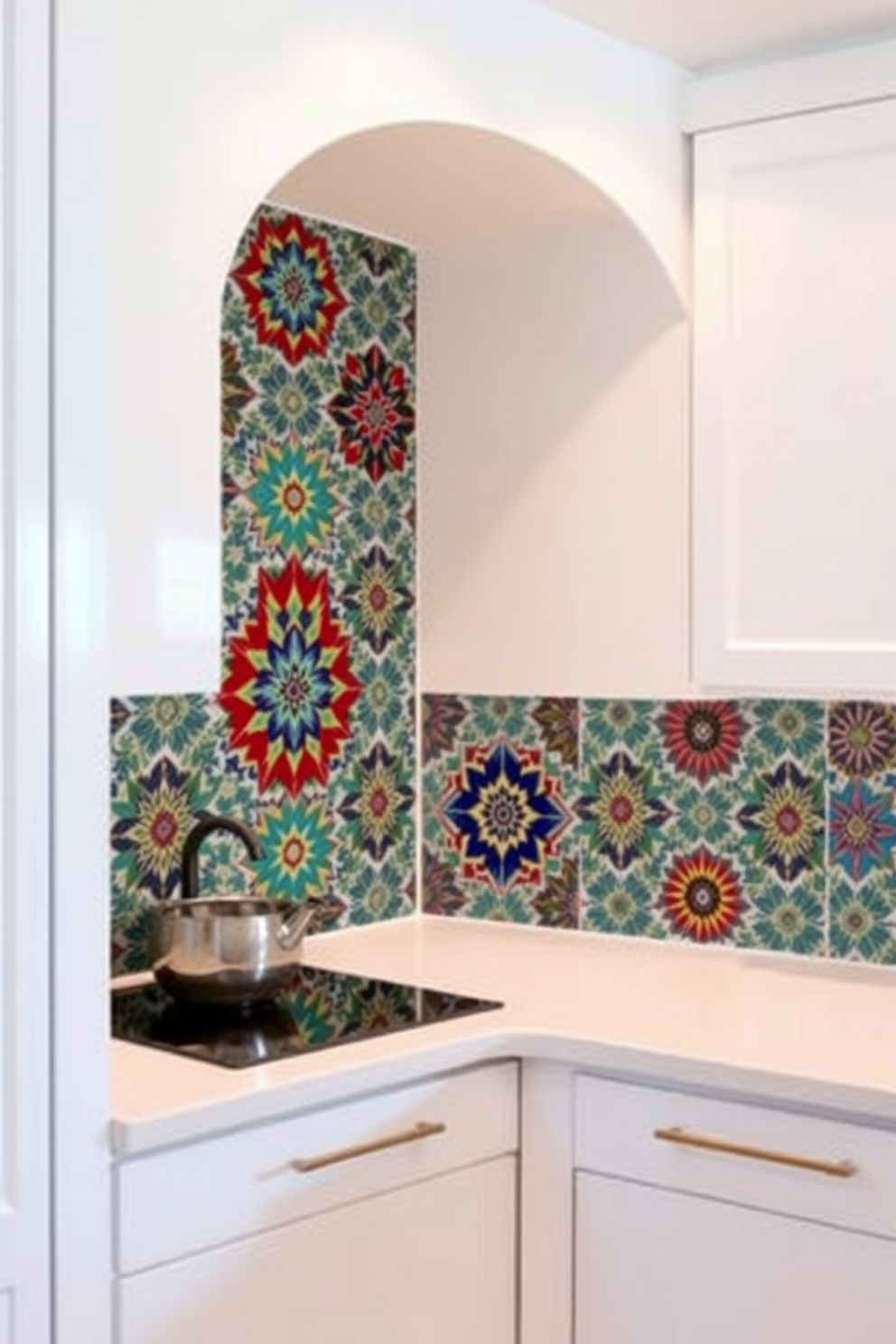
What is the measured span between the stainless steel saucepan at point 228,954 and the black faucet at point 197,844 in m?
0.12

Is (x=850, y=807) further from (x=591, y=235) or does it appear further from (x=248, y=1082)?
(x=248, y=1082)

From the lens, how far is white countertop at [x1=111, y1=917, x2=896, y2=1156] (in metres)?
2.02

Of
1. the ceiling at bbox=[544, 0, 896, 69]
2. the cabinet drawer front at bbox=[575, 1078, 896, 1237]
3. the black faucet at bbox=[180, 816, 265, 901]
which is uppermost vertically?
the ceiling at bbox=[544, 0, 896, 69]

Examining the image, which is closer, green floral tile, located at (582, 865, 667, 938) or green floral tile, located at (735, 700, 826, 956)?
green floral tile, located at (735, 700, 826, 956)

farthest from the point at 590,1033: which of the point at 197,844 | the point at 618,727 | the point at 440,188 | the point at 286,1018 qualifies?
the point at 440,188

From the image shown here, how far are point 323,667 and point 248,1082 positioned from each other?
101 cm

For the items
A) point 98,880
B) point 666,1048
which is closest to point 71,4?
point 98,880

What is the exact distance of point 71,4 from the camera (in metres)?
1.81

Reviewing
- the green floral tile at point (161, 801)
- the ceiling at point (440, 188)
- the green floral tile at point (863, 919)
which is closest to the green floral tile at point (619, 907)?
the green floral tile at point (863, 919)

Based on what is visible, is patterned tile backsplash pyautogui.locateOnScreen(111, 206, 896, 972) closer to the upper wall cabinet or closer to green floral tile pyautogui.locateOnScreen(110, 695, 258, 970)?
green floral tile pyautogui.locateOnScreen(110, 695, 258, 970)

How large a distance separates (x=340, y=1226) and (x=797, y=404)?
4.12 ft

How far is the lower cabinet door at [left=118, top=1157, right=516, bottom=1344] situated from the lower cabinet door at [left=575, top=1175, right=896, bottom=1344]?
109 mm

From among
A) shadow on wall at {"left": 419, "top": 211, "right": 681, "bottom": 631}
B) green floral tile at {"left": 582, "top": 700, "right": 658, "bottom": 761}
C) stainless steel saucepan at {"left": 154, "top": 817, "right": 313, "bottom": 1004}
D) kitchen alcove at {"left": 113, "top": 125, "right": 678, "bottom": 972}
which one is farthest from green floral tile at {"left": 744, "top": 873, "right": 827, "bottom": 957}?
stainless steel saucepan at {"left": 154, "top": 817, "right": 313, "bottom": 1004}

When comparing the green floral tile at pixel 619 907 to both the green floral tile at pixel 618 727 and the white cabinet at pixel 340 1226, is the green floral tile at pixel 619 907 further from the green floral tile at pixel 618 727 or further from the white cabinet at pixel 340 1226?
the white cabinet at pixel 340 1226
